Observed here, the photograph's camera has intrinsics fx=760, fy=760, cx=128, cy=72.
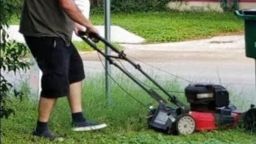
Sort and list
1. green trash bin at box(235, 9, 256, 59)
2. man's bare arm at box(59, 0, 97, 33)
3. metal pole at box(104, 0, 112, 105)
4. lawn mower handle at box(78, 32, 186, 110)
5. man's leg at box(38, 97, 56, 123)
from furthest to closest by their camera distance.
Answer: metal pole at box(104, 0, 112, 105) < green trash bin at box(235, 9, 256, 59) < lawn mower handle at box(78, 32, 186, 110) < man's leg at box(38, 97, 56, 123) < man's bare arm at box(59, 0, 97, 33)

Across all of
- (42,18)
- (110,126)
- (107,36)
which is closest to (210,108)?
(110,126)

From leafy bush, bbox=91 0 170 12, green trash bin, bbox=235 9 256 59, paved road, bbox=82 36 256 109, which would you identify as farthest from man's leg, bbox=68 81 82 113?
leafy bush, bbox=91 0 170 12

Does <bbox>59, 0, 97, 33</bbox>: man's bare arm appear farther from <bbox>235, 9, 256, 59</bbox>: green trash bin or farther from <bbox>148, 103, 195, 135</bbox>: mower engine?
<bbox>235, 9, 256, 59</bbox>: green trash bin

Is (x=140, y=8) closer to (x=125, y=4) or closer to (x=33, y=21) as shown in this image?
(x=125, y=4)

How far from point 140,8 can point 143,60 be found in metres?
9.87

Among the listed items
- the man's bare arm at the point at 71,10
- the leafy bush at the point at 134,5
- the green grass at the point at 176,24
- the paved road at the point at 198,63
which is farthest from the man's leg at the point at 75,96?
the leafy bush at the point at 134,5

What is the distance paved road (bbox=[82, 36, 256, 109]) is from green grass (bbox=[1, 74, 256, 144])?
180cm

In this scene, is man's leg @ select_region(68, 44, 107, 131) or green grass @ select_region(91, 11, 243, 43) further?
green grass @ select_region(91, 11, 243, 43)

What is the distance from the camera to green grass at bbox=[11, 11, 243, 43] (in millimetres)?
20344

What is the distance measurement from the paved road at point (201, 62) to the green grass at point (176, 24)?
0.72 meters

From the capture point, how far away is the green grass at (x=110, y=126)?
629 centimetres

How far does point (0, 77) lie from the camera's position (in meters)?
5.64

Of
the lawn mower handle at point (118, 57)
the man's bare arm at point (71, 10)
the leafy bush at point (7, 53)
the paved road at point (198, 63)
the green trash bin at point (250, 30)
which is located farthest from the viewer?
the paved road at point (198, 63)

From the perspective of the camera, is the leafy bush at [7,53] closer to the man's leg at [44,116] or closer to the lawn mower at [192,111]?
the man's leg at [44,116]
